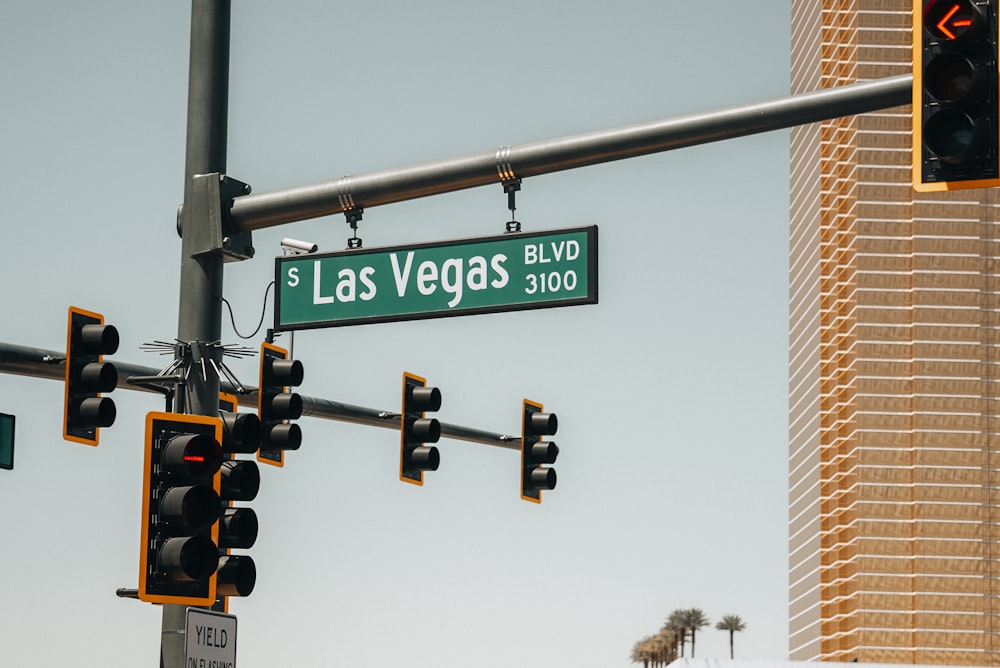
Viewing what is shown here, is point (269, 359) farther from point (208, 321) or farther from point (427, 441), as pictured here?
point (427, 441)

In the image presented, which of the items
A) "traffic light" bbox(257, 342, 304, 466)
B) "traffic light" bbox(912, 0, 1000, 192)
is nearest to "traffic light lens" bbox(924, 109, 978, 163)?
"traffic light" bbox(912, 0, 1000, 192)

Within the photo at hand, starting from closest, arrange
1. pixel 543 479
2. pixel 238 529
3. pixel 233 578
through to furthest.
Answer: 1. pixel 233 578
2. pixel 238 529
3. pixel 543 479

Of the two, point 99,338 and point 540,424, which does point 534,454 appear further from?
point 99,338

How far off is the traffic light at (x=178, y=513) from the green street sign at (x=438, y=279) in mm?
1398

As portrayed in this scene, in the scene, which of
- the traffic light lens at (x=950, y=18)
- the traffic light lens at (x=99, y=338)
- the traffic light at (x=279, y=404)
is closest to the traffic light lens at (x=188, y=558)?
the traffic light at (x=279, y=404)

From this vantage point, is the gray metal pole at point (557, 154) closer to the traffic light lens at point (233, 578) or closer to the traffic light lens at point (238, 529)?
the traffic light lens at point (238, 529)

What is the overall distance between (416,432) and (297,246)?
22.1ft

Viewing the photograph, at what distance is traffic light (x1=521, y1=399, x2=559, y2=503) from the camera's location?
20750 millimetres

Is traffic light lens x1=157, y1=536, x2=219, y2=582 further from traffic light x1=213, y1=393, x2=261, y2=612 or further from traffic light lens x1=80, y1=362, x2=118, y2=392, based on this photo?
traffic light lens x1=80, y1=362, x2=118, y2=392

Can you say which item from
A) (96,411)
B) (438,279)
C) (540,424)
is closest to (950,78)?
(438,279)

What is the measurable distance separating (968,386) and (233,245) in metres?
174

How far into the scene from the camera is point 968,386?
175625 millimetres

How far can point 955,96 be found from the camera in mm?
8492

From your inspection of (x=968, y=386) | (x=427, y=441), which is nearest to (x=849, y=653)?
(x=968, y=386)
